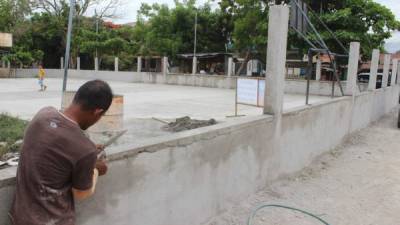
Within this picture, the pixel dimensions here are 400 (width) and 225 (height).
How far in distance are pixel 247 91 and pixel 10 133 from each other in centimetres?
591

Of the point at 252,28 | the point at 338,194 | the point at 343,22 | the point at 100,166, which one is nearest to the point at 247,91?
the point at 338,194

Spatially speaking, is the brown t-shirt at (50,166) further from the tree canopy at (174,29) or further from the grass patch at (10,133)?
the tree canopy at (174,29)

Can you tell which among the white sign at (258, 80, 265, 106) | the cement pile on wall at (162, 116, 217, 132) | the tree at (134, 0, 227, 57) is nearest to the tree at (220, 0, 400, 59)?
the tree at (134, 0, 227, 57)

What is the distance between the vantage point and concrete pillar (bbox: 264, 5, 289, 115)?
544 centimetres

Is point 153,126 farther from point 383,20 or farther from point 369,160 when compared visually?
point 383,20

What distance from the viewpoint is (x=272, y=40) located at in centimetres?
548

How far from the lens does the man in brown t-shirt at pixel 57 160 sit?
6.50 feet

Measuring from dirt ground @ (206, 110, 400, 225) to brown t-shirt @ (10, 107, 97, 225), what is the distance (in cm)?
252

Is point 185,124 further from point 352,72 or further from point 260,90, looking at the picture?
point 352,72

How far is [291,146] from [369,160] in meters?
2.88

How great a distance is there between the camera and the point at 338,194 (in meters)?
5.91

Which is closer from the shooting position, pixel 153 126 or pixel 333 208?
pixel 333 208

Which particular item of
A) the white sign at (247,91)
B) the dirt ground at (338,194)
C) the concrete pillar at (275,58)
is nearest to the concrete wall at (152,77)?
the white sign at (247,91)

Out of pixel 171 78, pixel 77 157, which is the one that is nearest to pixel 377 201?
pixel 77 157
